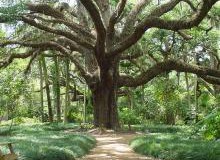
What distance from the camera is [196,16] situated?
15266 mm

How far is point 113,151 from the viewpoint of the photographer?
12984 mm

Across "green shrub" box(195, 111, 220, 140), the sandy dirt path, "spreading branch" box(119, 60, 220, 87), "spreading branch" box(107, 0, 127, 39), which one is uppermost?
"spreading branch" box(107, 0, 127, 39)

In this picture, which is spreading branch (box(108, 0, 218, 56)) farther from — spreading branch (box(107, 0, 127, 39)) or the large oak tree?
spreading branch (box(107, 0, 127, 39))

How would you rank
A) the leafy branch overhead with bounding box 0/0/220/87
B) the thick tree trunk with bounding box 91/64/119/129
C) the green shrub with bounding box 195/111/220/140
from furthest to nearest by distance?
the thick tree trunk with bounding box 91/64/119/129 < the leafy branch overhead with bounding box 0/0/220/87 < the green shrub with bounding box 195/111/220/140

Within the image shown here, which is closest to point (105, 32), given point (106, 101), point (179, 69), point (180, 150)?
point (179, 69)

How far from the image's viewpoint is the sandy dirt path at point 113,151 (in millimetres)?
11445

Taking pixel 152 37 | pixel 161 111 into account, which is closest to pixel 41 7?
pixel 152 37

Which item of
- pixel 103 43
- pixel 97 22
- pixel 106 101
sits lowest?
pixel 106 101

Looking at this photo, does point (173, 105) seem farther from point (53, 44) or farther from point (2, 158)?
point (2, 158)

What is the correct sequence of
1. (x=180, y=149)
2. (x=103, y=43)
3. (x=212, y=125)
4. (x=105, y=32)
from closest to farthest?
1. (x=212, y=125)
2. (x=180, y=149)
3. (x=105, y=32)
4. (x=103, y=43)

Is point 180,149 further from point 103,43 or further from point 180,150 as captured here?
point 103,43

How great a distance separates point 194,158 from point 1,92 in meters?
16.1

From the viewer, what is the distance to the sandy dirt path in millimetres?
11445

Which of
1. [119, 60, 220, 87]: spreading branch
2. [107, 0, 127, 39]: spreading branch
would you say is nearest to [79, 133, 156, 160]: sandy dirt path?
[119, 60, 220, 87]: spreading branch
